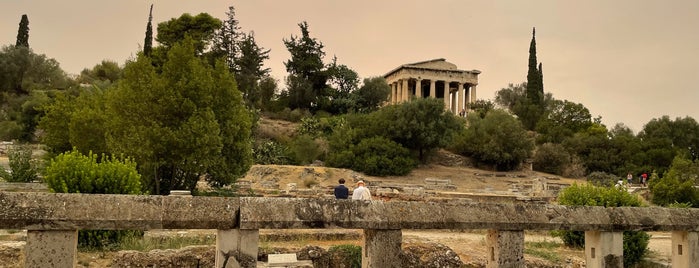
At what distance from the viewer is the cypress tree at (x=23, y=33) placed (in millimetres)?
58300

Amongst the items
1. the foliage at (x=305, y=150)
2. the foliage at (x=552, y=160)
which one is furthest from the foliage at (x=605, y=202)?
the foliage at (x=552, y=160)

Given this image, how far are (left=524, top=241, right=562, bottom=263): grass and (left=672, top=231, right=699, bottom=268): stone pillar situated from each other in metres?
6.29

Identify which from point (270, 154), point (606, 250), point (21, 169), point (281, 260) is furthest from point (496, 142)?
point (606, 250)

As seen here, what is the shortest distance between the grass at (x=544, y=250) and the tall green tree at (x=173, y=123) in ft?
41.6

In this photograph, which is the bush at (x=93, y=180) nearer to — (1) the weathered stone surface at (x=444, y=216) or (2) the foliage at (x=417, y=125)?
(1) the weathered stone surface at (x=444, y=216)

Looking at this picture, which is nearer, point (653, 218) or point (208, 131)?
point (653, 218)

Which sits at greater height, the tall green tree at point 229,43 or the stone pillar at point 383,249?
the tall green tree at point 229,43

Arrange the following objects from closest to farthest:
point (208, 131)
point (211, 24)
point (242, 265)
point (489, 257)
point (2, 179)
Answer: point (242, 265), point (489, 257), point (208, 131), point (2, 179), point (211, 24)

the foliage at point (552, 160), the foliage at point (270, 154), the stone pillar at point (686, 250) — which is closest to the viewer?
the stone pillar at point (686, 250)

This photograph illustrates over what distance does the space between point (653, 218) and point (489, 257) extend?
1723mm

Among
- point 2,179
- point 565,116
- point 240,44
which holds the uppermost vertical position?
point 240,44

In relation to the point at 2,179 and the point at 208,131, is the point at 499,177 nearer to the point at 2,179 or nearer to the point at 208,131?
the point at 208,131

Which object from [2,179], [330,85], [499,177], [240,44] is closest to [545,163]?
[499,177]

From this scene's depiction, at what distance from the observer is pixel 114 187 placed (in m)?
11.2
